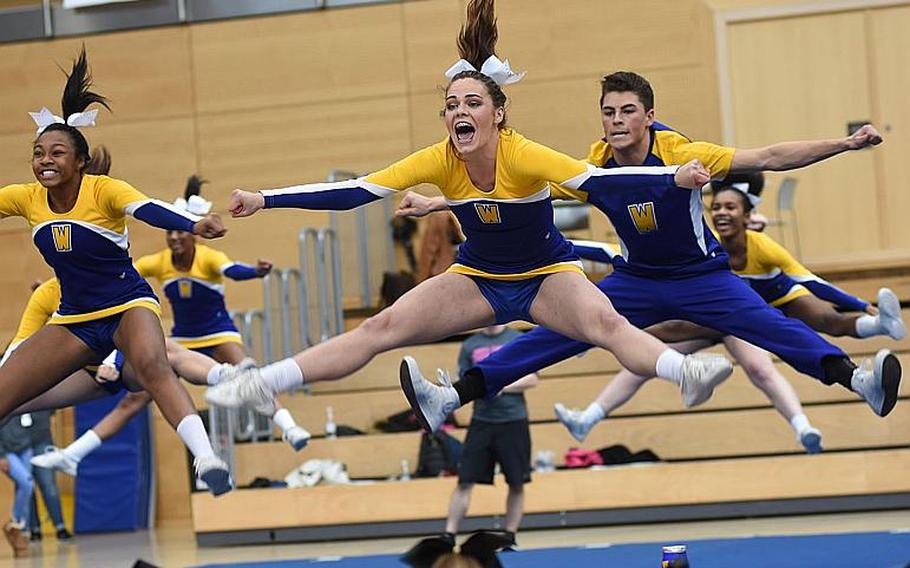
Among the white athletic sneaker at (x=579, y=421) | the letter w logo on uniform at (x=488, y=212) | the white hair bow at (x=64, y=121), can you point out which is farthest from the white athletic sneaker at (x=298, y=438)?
the letter w logo on uniform at (x=488, y=212)

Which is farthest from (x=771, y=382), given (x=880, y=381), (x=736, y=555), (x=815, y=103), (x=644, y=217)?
(x=815, y=103)

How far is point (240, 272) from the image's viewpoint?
888 centimetres

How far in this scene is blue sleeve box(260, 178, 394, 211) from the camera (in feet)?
17.9

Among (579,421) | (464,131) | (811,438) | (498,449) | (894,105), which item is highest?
(894,105)

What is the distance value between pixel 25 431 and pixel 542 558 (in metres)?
5.71

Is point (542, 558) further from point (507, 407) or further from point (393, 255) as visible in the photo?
point (393, 255)

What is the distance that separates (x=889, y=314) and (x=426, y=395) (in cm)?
257

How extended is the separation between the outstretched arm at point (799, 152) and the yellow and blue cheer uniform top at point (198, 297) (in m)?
4.45

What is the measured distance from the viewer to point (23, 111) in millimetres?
13695

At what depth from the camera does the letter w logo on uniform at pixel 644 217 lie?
239 inches

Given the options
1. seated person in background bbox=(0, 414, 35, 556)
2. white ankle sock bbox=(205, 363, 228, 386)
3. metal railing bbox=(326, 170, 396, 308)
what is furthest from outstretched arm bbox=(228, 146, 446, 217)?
seated person in background bbox=(0, 414, 35, 556)

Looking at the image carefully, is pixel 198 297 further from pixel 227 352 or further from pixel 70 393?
pixel 70 393

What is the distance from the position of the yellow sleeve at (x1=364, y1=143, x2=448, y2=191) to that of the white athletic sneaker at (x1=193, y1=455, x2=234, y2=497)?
→ 136cm

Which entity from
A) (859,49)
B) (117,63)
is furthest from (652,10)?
(117,63)
